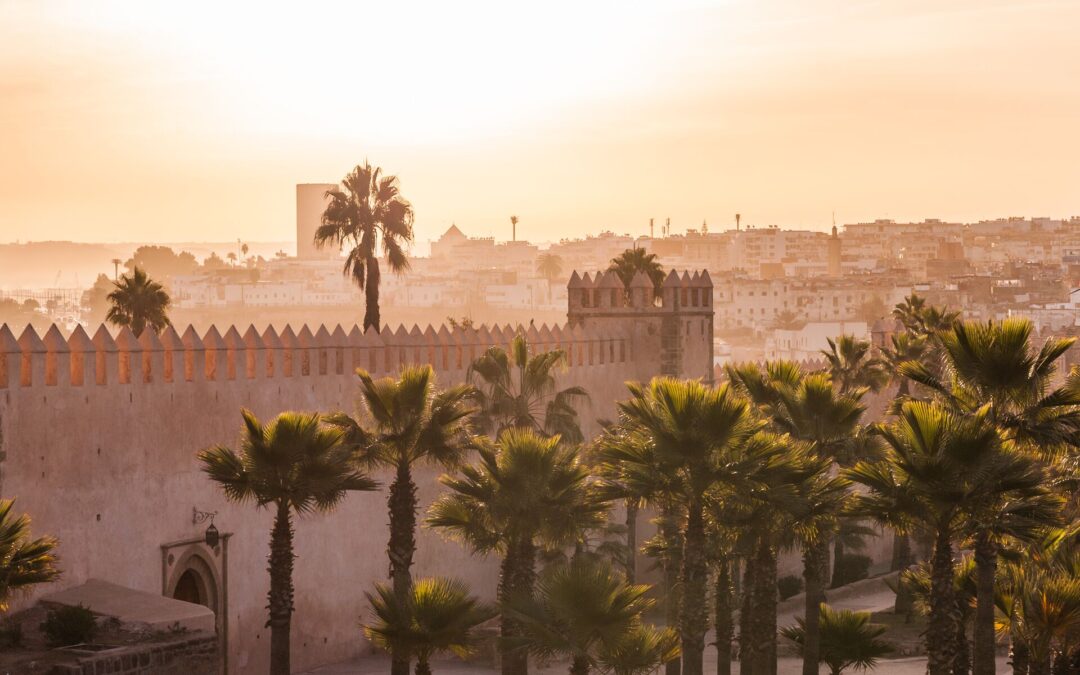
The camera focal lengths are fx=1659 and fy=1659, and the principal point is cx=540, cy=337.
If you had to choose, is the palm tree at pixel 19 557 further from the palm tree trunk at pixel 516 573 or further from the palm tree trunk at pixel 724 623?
the palm tree trunk at pixel 724 623

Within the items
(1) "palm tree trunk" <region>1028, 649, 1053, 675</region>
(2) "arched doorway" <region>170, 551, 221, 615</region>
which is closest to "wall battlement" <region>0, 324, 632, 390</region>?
(2) "arched doorway" <region>170, 551, 221, 615</region>

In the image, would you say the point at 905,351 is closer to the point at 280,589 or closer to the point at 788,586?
the point at 788,586

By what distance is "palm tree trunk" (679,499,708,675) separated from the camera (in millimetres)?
24219

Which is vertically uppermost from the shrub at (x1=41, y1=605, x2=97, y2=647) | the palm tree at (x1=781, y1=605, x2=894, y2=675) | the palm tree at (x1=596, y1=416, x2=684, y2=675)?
the palm tree at (x1=596, y1=416, x2=684, y2=675)

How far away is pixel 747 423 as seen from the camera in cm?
2378

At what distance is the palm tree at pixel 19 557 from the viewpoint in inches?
827

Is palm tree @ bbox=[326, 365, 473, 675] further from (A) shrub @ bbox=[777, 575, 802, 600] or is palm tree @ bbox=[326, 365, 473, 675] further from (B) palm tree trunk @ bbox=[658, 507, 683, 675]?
(A) shrub @ bbox=[777, 575, 802, 600]

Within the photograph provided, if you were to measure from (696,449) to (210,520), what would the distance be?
29.8 ft

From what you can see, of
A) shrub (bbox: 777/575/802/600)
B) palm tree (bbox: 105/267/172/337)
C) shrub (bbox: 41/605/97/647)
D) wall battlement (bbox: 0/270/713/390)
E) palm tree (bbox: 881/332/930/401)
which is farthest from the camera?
palm tree (bbox: 881/332/930/401)

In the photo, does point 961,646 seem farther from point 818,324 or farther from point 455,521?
point 818,324

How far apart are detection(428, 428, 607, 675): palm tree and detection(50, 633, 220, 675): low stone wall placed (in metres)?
3.90

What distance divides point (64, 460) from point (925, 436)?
12954 mm

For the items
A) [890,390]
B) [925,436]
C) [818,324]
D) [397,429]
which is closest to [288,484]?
[397,429]

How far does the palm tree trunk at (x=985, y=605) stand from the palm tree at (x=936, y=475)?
42 cm
